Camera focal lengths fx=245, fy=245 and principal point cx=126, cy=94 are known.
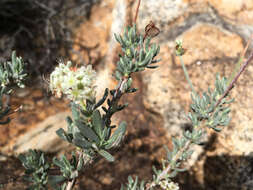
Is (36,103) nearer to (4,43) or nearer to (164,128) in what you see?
(4,43)

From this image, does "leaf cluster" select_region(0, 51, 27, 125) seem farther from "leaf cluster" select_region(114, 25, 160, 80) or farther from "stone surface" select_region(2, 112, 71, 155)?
"stone surface" select_region(2, 112, 71, 155)

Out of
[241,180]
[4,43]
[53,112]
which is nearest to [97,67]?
[53,112]

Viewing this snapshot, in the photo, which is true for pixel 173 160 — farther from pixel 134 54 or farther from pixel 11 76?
pixel 11 76

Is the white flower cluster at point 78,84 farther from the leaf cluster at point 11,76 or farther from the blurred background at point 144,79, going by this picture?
the blurred background at point 144,79

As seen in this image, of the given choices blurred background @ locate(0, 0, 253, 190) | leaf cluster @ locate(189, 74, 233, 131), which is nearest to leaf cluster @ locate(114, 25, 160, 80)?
leaf cluster @ locate(189, 74, 233, 131)

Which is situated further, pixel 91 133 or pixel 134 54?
pixel 134 54

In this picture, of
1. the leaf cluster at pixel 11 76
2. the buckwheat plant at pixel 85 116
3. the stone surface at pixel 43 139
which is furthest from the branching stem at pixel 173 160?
the stone surface at pixel 43 139

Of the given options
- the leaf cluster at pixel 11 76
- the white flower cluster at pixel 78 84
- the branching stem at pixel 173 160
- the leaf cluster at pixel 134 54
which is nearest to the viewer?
the white flower cluster at pixel 78 84

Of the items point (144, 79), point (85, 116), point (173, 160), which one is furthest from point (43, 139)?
point (85, 116)
